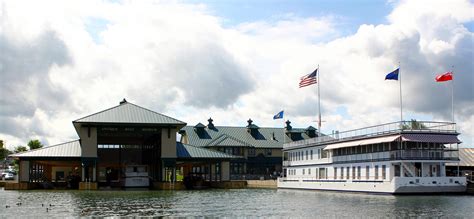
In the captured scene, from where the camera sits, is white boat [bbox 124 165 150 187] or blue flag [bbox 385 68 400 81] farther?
white boat [bbox 124 165 150 187]

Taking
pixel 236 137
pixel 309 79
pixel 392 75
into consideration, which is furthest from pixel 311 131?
pixel 392 75

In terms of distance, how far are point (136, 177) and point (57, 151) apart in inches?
433

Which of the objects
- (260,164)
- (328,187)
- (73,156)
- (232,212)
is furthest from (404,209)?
(260,164)

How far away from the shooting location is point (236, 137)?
11569cm

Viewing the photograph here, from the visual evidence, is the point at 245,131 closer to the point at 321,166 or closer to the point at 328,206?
the point at 321,166

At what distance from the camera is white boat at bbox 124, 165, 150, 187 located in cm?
8025

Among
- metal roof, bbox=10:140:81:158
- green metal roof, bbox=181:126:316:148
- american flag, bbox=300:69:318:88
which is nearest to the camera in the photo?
american flag, bbox=300:69:318:88

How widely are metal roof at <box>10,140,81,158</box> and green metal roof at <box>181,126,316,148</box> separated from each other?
33.9 m

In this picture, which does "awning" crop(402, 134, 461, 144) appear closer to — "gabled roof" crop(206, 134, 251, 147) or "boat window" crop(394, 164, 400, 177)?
"boat window" crop(394, 164, 400, 177)

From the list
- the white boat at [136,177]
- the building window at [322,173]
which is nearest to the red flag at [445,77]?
the building window at [322,173]

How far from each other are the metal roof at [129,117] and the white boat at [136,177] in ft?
31.6

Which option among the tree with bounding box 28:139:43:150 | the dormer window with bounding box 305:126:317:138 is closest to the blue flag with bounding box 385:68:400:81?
the dormer window with bounding box 305:126:317:138

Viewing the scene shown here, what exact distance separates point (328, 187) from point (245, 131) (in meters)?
52.1

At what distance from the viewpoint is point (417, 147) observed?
56.3m
